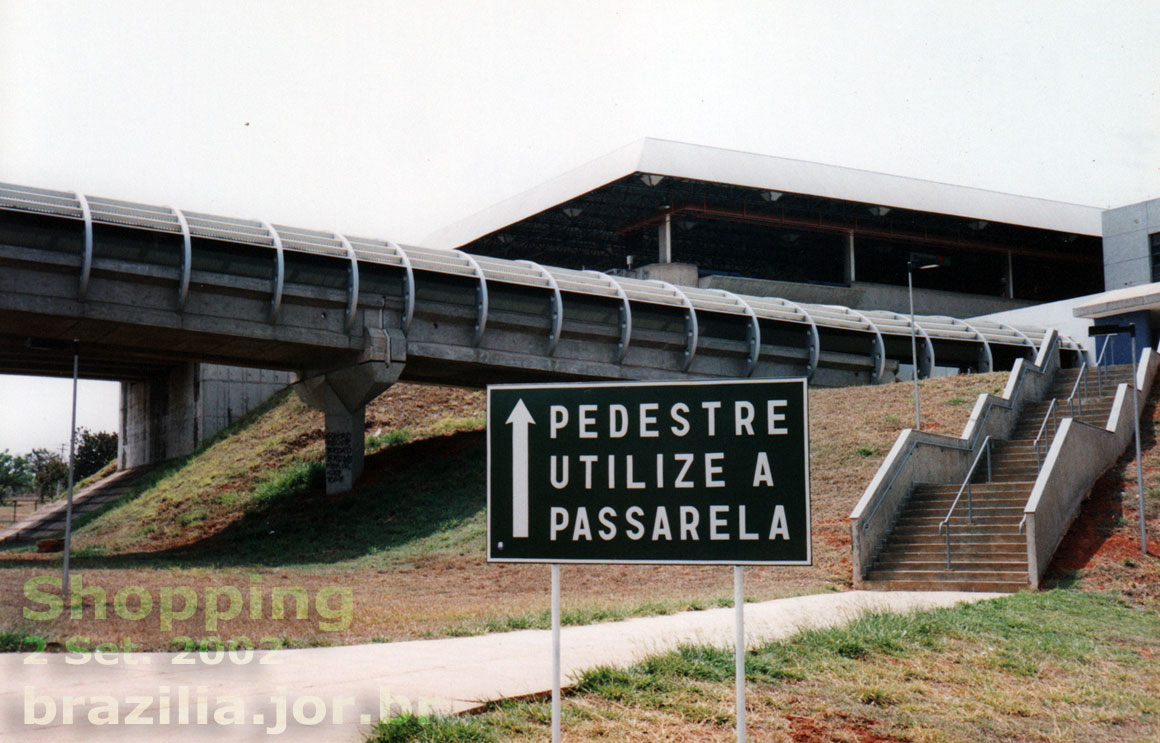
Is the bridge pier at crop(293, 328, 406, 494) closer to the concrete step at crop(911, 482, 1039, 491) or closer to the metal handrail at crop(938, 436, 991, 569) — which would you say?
the concrete step at crop(911, 482, 1039, 491)

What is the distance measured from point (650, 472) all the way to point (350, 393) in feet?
92.3

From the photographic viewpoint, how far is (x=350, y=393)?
32.6 metres

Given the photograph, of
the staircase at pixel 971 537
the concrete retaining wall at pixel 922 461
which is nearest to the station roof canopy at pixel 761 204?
the concrete retaining wall at pixel 922 461

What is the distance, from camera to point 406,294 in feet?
104

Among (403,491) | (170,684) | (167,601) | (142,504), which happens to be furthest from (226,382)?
(170,684)

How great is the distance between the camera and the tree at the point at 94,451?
78.8 meters

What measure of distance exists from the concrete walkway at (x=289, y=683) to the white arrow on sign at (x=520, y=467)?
164cm

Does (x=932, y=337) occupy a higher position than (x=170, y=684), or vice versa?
(x=932, y=337)

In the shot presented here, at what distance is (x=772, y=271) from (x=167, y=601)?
58436mm

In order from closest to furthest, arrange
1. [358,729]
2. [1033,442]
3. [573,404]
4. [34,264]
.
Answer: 1. [573,404]
2. [358,729]
3. [1033,442]
4. [34,264]

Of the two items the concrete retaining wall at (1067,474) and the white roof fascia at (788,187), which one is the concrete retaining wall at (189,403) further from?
the concrete retaining wall at (1067,474)

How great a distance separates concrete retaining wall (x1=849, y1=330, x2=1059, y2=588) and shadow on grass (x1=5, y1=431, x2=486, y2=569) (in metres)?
12.4

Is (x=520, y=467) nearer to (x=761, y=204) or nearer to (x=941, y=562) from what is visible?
(x=941, y=562)

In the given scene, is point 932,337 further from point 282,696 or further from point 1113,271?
point 282,696
